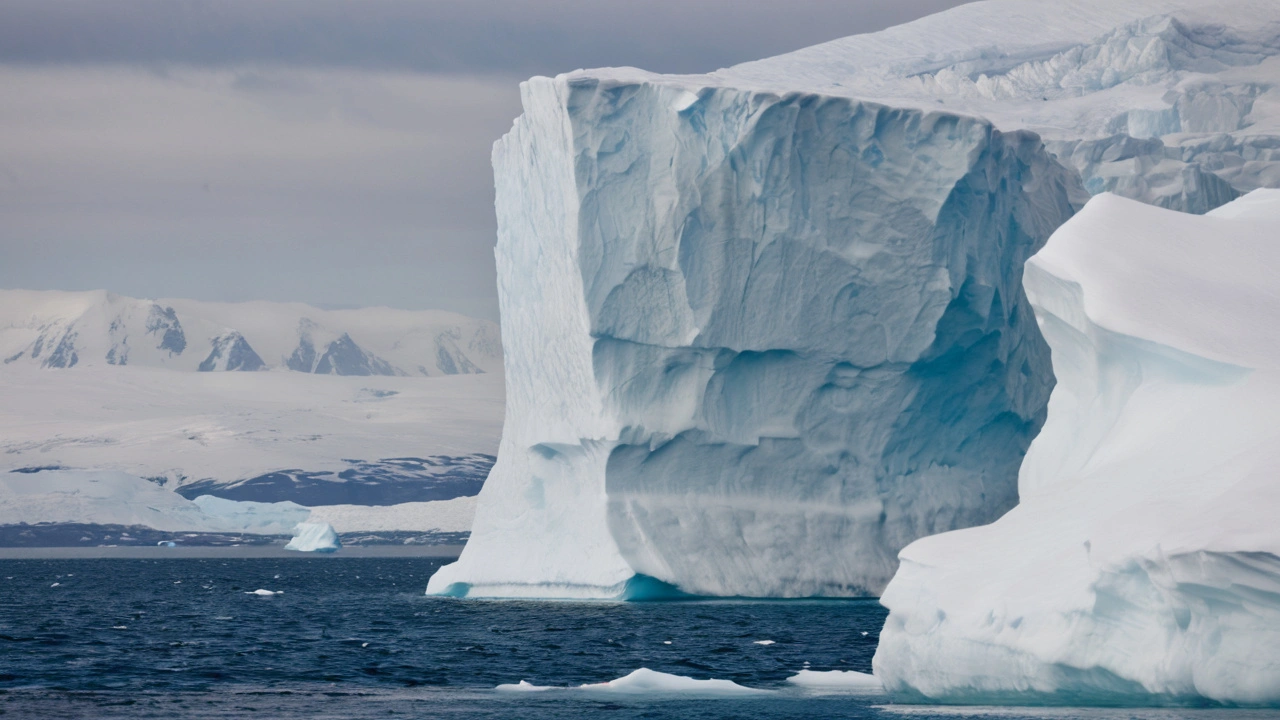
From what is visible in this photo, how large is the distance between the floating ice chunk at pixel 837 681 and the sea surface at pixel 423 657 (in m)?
0.24

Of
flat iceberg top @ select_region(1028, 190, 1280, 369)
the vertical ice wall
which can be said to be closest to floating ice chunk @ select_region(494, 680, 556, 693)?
flat iceberg top @ select_region(1028, 190, 1280, 369)

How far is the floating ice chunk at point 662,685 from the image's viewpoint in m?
15.5

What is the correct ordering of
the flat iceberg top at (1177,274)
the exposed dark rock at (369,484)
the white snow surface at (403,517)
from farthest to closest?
the exposed dark rock at (369,484), the white snow surface at (403,517), the flat iceberg top at (1177,274)

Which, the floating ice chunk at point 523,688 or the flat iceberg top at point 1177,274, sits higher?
the flat iceberg top at point 1177,274

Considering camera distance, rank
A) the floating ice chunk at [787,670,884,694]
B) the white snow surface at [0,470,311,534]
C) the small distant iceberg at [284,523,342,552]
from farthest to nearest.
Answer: the white snow surface at [0,470,311,534] < the small distant iceberg at [284,523,342,552] < the floating ice chunk at [787,670,884,694]

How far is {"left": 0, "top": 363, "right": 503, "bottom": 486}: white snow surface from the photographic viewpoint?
110 meters

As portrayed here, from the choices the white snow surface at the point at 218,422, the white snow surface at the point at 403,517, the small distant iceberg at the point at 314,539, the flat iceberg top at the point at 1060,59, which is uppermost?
the flat iceberg top at the point at 1060,59

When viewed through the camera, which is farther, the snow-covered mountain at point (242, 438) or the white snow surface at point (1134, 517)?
the snow-covered mountain at point (242, 438)

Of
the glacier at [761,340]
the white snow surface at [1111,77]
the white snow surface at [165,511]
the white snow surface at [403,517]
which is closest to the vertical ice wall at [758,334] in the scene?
the glacier at [761,340]

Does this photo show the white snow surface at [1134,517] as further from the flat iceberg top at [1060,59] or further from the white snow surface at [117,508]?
the white snow surface at [117,508]

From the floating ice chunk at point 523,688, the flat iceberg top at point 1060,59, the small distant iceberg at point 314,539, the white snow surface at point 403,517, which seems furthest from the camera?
the white snow surface at point 403,517

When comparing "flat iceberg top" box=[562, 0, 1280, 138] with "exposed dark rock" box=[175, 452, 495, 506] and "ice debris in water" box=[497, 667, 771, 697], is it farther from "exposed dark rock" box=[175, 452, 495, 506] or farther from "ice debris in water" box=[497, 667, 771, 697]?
"exposed dark rock" box=[175, 452, 495, 506]

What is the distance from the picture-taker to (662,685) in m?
15.7

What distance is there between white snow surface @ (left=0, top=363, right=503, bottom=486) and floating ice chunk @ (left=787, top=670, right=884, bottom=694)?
312ft
